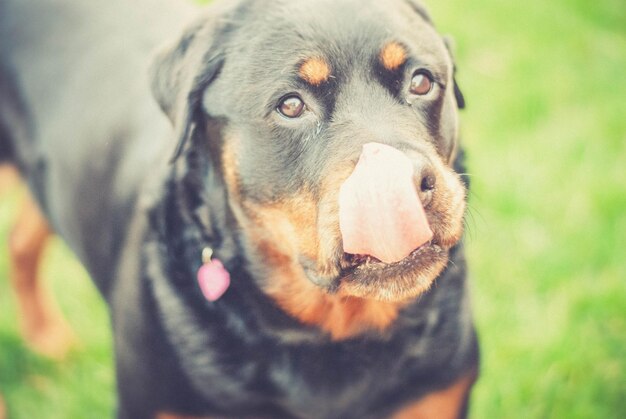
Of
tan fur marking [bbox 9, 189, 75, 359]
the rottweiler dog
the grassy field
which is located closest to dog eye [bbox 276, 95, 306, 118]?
the rottweiler dog

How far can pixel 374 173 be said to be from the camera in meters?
1.70

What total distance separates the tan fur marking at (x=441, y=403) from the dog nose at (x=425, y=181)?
77cm

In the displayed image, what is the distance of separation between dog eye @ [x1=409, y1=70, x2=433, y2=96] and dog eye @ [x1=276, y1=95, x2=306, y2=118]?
34 cm

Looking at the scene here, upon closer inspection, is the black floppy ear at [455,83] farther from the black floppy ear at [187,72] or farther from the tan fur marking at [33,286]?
the tan fur marking at [33,286]

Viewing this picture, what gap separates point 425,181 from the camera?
1.76 meters

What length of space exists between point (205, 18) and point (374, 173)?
2.86 ft

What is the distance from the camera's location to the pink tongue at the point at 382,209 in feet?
5.46

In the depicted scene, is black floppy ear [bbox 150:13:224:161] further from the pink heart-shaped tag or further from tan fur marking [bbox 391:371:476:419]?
tan fur marking [bbox 391:371:476:419]

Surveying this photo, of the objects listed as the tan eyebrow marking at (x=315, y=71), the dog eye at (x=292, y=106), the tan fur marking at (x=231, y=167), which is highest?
the tan eyebrow marking at (x=315, y=71)

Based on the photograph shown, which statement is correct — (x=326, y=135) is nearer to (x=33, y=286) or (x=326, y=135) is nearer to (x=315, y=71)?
(x=315, y=71)

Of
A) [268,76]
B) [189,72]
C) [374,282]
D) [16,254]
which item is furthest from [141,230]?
[16,254]

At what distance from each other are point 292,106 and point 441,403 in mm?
1084

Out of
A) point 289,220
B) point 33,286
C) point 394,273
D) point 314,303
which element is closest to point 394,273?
point 394,273

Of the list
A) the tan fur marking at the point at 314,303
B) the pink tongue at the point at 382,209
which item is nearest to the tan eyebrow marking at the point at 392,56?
the pink tongue at the point at 382,209
